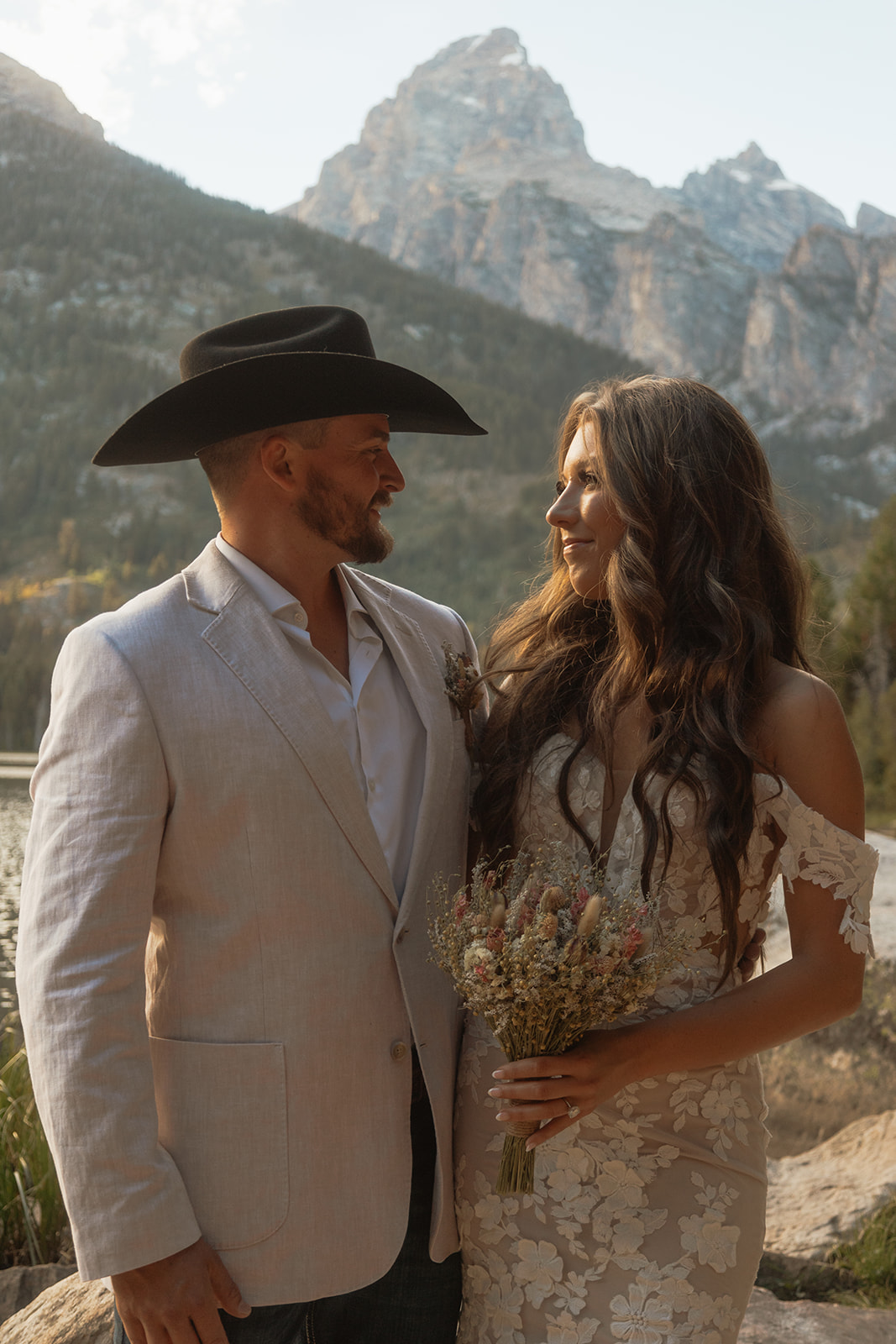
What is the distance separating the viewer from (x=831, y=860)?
5.65 feet

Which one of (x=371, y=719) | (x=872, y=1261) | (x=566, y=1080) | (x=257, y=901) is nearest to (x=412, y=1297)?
(x=566, y=1080)

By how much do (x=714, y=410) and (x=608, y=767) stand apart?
74 cm

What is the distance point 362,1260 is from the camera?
1647 millimetres

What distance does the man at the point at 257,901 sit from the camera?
149cm

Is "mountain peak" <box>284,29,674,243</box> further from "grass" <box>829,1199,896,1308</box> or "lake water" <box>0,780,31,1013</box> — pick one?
"grass" <box>829,1199,896,1308</box>

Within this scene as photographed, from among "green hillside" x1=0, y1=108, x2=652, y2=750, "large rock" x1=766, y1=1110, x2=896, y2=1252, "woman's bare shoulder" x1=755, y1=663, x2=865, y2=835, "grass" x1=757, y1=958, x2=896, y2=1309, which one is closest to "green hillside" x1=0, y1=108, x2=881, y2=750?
"green hillside" x1=0, y1=108, x2=652, y2=750

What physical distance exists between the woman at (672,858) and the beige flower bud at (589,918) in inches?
9.0

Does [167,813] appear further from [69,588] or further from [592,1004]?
[69,588]

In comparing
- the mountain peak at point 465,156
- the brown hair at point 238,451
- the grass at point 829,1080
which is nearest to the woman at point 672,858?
the brown hair at point 238,451

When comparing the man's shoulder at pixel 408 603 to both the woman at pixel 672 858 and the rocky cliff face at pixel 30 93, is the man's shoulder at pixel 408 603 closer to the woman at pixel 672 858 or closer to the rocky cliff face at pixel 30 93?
the woman at pixel 672 858

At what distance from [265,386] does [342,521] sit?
0.28 meters

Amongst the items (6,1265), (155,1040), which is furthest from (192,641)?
(6,1265)

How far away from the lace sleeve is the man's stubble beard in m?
0.86

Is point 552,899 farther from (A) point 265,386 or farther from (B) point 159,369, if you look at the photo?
(B) point 159,369
